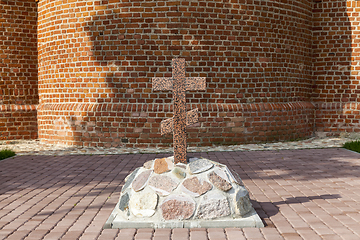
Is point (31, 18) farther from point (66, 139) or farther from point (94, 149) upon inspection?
point (94, 149)

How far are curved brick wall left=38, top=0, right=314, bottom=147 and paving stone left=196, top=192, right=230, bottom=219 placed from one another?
5.02 meters

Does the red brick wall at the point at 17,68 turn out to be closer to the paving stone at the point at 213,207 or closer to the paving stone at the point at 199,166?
the paving stone at the point at 199,166

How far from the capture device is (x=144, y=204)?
3.49 metres

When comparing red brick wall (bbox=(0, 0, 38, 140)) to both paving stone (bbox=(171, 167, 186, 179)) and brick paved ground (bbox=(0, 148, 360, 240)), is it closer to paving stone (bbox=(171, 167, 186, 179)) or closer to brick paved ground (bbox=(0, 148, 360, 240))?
brick paved ground (bbox=(0, 148, 360, 240))

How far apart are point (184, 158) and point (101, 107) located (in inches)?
208

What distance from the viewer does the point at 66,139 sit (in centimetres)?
916

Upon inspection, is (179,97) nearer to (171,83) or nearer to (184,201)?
(171,83)

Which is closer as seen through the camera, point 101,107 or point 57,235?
point 57,235

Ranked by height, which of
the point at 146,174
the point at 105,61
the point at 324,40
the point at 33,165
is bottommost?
the point at 33,165

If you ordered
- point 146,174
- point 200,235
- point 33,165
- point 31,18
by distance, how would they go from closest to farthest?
point 200,235 < point 146,174 < point 33,165 < point 31,18

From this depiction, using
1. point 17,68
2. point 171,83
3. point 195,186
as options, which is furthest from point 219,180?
point 17,68

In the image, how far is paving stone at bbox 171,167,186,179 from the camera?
362cm

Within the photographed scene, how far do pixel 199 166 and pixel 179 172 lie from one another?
24 cm

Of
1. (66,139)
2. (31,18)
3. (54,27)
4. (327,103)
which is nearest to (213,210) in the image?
(66,139)
